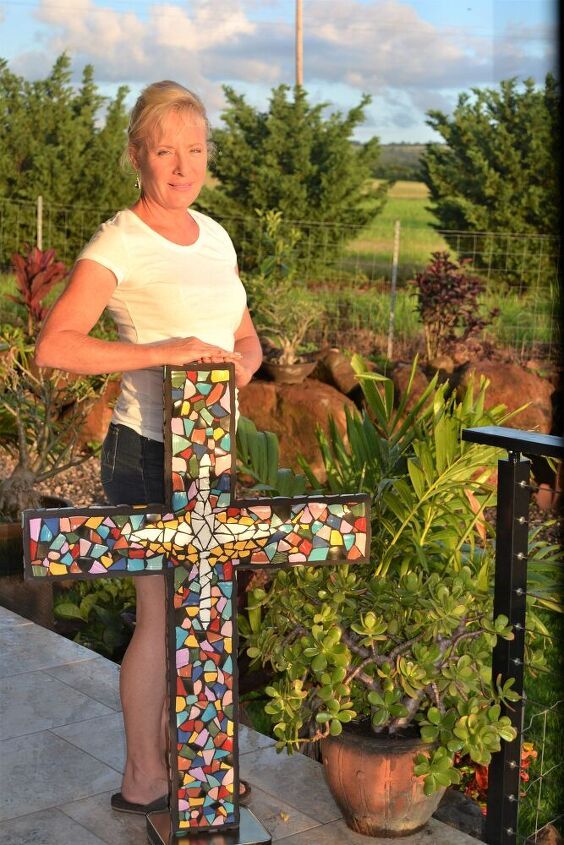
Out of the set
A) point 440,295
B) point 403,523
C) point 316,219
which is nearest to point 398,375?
point 440,295

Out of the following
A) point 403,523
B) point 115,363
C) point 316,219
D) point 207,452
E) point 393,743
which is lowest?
point 393,743

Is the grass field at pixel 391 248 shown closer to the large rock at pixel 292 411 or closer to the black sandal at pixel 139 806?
the large rock at pixel 292 411

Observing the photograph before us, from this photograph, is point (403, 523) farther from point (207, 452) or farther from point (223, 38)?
point (223, 38)

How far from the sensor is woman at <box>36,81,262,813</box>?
243cm

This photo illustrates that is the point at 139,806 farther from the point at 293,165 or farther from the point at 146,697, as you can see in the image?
the point at 293,165

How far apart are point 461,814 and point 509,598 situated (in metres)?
0.71

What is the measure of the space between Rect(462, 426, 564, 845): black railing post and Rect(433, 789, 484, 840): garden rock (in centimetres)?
20

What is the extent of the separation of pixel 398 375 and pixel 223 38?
69.6ft

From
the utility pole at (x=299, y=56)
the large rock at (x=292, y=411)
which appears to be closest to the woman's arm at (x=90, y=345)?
the large rock at (x=292, y=411)

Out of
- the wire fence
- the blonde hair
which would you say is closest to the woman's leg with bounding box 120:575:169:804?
the blonde hair

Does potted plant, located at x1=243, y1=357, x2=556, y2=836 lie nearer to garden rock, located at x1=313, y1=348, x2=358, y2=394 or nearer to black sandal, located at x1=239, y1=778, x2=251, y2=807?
black sandal, located at x1=239, y1=778, x2=251, y2=807

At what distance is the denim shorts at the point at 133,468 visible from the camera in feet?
8.45

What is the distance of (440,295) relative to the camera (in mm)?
10172

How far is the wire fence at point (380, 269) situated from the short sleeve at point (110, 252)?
8.09 metres
